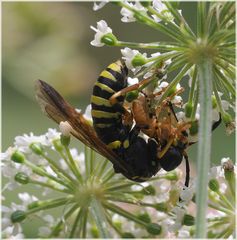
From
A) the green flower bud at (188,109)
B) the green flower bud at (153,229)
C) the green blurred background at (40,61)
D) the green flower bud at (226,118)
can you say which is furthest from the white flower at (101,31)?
the green blurred background at (40,61)

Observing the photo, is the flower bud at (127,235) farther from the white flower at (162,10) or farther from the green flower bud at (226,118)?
the white flower at (162,10)

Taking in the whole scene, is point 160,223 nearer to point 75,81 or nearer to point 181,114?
point 181,114

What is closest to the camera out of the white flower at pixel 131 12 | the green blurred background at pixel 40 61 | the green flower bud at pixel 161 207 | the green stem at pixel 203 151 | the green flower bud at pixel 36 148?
the green stem at pixel 203 151

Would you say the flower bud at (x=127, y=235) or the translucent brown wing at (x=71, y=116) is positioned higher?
the translucent brown wing at (x=71, y=116)

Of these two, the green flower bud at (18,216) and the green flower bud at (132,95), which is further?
the green flower bud at (18,216)

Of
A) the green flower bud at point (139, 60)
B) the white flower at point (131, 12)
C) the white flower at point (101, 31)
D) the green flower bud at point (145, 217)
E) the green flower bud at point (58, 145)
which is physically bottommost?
the green flower bud at point (145, 217)

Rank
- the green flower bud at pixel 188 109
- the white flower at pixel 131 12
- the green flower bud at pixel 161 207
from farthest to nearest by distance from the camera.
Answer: the green flower bud at pixel 161 207
the green flower bud at pixel 188 109
the white flower at pixel 131 12

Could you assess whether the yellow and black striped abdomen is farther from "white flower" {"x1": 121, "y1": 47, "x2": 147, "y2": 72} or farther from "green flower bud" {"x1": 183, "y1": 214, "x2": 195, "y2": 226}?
"green flower bud" {"x1": 183, "y1": 214, "x2": 195, "y2": 226}
